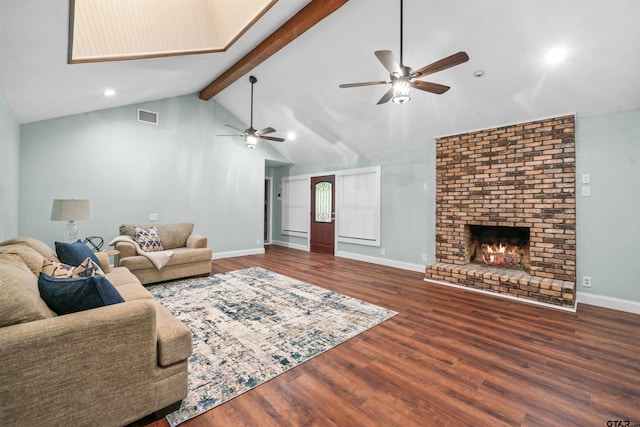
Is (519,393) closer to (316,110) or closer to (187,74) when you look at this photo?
(316,110)

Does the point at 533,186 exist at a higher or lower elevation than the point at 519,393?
higher

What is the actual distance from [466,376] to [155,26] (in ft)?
15.3

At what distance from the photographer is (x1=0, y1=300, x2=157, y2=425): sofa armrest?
3.88 ft

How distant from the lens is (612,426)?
1.59m

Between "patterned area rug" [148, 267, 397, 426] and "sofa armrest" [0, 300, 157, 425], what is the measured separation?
37cm

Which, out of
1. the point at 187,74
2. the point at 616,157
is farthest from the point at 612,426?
the point at 187,74

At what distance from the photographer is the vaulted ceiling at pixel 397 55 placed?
2.51 m

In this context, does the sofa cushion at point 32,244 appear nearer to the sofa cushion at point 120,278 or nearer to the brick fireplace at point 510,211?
the sofa cushion at point 120,278

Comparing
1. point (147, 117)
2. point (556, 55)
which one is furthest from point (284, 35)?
point (147, 117)

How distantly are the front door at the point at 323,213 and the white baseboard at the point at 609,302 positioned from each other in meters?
4.62

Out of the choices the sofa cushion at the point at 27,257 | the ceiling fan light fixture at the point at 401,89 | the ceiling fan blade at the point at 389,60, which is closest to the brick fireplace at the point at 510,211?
the ceiling fan light fixture at the point at 401,89

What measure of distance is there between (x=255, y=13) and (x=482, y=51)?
2.64m

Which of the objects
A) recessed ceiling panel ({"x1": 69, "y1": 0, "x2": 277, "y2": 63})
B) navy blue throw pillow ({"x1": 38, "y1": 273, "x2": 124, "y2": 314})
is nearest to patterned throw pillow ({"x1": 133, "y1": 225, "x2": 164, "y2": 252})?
recessed ceiling panel ({"x1": 69, "y1": 0, "x2": 277, "y2": 63})

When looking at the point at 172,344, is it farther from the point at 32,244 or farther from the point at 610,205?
the point at 610,205
